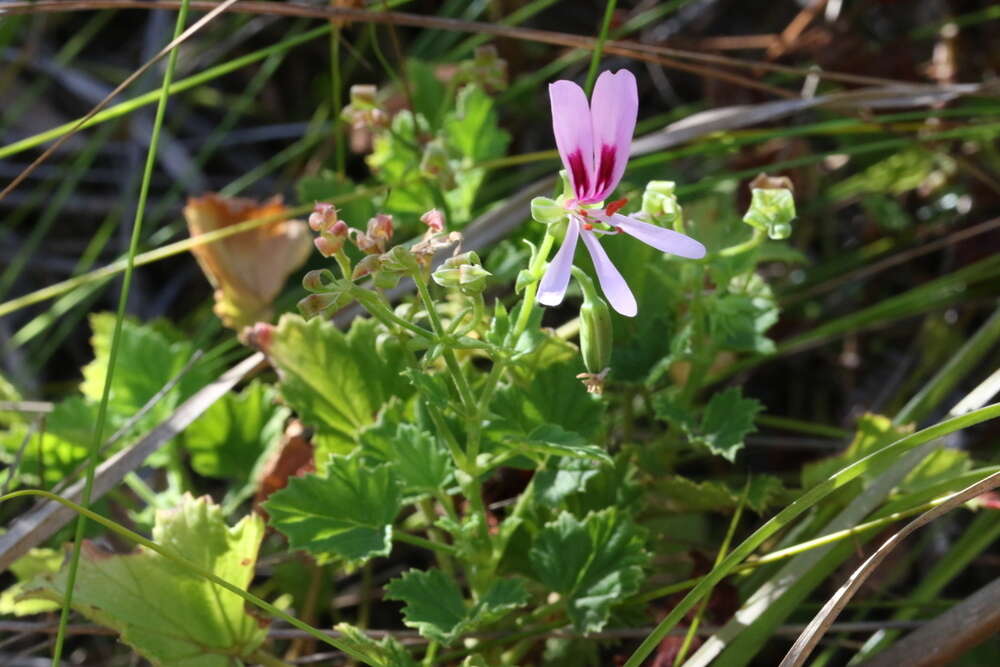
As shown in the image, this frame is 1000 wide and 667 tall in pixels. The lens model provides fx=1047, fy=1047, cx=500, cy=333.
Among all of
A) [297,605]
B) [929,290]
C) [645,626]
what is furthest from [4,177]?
[929,290]

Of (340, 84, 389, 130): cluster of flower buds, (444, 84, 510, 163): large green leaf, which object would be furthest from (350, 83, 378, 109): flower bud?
(444, 84, 510, 163): large green leaf

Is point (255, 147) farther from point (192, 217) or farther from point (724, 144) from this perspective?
point (724, 144)

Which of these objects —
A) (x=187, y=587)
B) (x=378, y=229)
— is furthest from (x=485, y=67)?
(x=187, y=587)

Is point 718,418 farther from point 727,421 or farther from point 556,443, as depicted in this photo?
point 556,443

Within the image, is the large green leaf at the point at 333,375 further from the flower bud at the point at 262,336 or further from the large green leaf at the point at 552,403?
the large green leaf at the point at 552,403

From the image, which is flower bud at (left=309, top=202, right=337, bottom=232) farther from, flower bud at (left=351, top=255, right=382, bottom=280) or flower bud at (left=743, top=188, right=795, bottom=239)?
flower bud at (left=743, top=188, right=795, bottom=239)

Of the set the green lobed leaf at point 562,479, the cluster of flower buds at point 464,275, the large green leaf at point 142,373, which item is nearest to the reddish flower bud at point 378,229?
the cluster of flower buds at point 464,275
